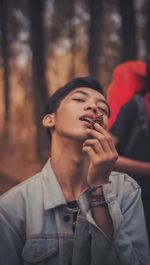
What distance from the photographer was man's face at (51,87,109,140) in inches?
57.5

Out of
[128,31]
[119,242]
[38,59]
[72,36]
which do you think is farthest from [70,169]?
[128,31]

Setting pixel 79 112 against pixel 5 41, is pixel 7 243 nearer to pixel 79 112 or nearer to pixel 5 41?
pixel 79 112

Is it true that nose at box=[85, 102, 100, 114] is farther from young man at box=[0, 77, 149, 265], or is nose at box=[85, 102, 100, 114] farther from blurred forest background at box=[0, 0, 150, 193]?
blurred forest background at box=[0, 0, 150, 193]

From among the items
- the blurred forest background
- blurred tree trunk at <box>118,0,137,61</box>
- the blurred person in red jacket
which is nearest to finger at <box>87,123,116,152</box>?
the blurred person in red jacket

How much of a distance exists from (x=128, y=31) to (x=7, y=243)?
73.9 inches

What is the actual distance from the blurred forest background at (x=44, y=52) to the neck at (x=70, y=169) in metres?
0.77

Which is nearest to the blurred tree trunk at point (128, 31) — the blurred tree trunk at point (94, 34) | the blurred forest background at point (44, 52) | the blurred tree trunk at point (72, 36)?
the blurred forest background at point (44, 52)

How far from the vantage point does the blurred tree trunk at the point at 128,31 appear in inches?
106

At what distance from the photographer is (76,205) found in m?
1.49

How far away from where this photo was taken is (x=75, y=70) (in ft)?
8.25

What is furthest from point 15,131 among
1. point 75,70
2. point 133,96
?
point 133,96

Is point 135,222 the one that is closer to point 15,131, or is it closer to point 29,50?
point 15,131

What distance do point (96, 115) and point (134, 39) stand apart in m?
1.45

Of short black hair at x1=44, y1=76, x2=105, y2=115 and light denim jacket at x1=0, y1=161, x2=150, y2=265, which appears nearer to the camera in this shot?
light denim jacket at x1=0, y1=161, x2=150, y2=265
